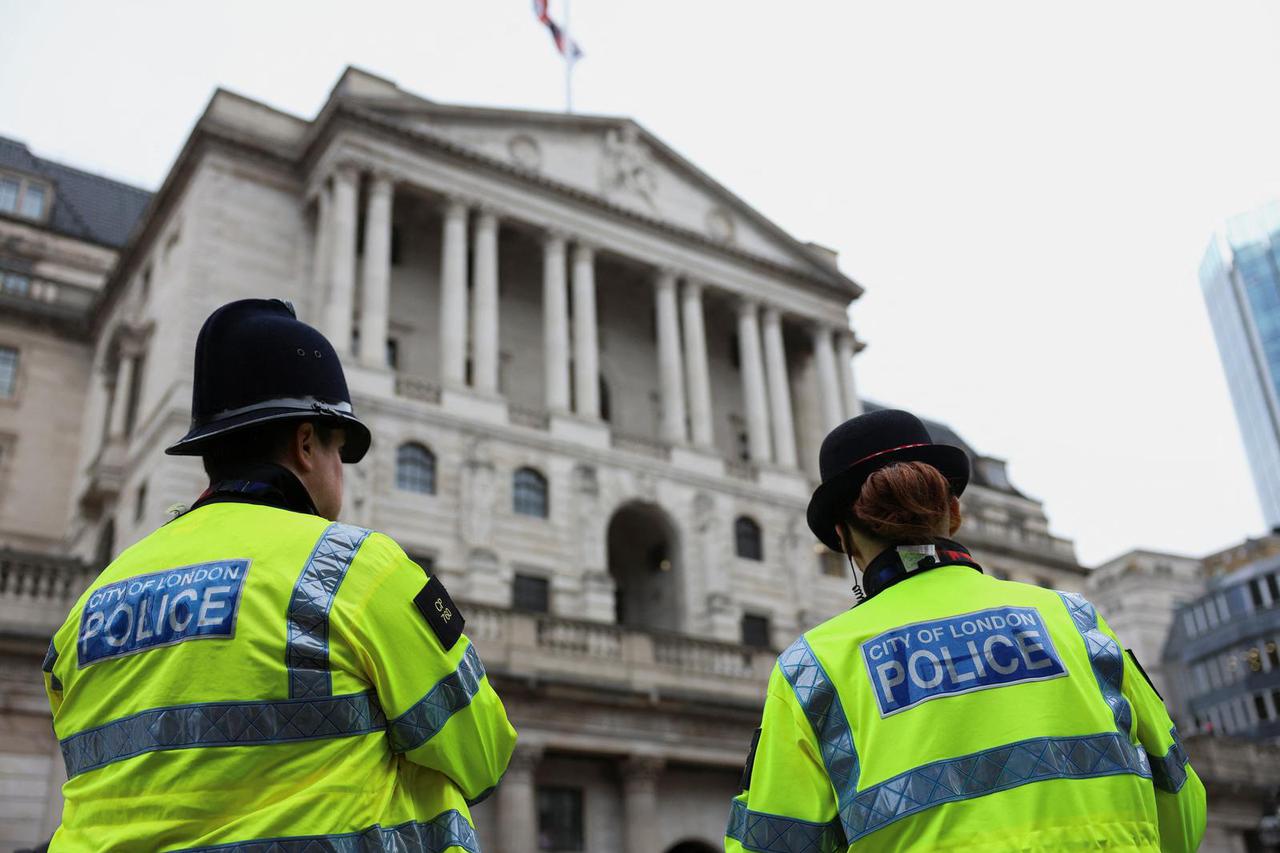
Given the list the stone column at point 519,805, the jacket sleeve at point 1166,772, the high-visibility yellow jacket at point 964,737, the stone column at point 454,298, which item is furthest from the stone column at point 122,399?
the jacket sleeve at point 1166,772

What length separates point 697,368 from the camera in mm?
38656

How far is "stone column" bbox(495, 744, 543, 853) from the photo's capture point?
80.4ft

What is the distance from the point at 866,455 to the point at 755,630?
30.9m

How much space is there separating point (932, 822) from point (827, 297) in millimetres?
40762

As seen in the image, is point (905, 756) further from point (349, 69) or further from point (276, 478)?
point (349, 69)

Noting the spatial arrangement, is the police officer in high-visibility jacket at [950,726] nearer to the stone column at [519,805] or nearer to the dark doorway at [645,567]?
the stone column at [519,805]

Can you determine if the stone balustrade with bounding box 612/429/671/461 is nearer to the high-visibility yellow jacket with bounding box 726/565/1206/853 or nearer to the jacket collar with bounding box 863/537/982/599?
the jacket collar with bounding box 863/537/982/599

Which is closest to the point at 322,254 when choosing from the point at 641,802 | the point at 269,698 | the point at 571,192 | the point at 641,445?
the point at 571,192

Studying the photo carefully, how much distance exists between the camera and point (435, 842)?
3.52 meters

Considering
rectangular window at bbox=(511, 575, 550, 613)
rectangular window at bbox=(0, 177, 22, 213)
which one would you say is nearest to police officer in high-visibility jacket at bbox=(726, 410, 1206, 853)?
rectangular window at bbox=(511, 575, 550, 613)

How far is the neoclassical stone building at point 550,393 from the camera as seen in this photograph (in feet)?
90.3

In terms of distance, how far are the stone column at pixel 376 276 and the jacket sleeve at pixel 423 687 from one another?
94.8ft

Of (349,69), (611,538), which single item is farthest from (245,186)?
(611,538)

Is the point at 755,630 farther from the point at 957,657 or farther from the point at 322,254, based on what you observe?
the point at 957,657
